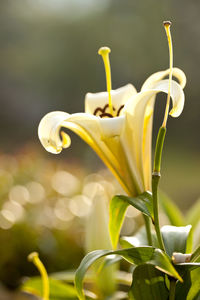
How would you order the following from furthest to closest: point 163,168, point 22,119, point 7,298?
point 22,119
point 163,168
point 7,298

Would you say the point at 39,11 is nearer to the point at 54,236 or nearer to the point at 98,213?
the point at 54,236

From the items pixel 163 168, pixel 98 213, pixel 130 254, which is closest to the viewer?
pixel 130 254

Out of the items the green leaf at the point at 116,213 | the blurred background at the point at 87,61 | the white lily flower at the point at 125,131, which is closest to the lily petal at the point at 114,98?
the white lily flower at the point at 125,131

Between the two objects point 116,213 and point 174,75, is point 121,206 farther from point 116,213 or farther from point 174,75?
point 174,75

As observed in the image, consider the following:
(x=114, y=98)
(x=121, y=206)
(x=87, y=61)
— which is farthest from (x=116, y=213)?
(x=87, y=61)

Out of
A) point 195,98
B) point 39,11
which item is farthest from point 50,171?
point 39,11

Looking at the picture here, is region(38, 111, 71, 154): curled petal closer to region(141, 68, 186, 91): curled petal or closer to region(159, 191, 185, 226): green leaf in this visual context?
region(141, 68, 186, 91): curled petal

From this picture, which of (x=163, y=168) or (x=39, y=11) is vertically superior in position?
(x=39, y=11)
